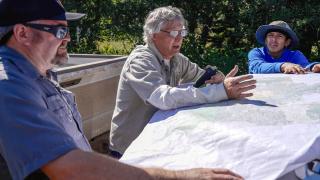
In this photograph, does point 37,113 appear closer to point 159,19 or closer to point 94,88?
point 159,19

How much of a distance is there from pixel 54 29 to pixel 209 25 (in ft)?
23.8

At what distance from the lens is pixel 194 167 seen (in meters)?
1.86

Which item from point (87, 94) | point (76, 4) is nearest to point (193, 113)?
point (87, 94)

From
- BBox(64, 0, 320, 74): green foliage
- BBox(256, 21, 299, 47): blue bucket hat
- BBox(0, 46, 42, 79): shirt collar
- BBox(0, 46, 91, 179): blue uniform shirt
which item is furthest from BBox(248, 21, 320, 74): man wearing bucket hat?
BBox(64, 0, 320, 74): green foliage

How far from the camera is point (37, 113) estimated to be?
1573 mm

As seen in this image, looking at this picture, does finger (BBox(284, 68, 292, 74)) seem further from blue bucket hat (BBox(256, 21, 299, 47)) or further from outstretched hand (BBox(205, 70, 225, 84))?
blue bucket hat (BBox(256, 21, 299, 47))

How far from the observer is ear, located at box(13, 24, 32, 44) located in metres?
1.76

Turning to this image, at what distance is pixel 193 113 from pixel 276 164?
732 millimetres

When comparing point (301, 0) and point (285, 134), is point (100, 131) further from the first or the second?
point (301, 0)

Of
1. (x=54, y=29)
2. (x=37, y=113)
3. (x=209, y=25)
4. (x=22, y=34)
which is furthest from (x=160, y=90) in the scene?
(x=209, y=25)

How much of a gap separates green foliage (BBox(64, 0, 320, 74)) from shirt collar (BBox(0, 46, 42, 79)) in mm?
6597

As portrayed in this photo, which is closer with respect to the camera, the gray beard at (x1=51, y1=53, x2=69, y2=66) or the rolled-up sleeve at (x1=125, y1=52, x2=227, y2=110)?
the gray beard at (x1=51, y1=53, x2=69, y2=66)

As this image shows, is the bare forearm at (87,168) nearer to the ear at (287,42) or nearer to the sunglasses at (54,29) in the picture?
the sunglasses at (54,29)

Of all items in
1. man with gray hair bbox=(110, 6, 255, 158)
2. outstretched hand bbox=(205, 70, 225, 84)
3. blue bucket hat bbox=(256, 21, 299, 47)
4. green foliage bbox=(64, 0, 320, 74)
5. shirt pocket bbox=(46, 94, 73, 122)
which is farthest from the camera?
green foliage bbox=(64, 0, 320, 74)
